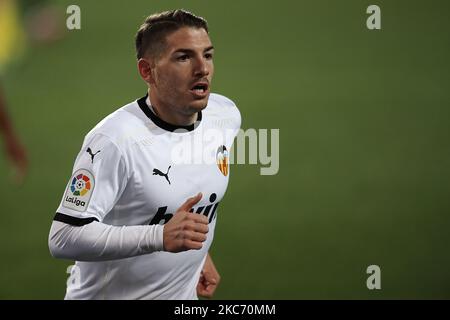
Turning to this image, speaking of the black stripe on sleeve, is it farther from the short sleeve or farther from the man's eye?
the man's eye

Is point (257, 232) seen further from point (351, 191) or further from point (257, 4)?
point (257, 4)

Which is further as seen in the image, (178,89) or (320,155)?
(320,155)

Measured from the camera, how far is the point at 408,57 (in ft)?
22.9

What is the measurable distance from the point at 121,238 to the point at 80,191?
232 millimetres

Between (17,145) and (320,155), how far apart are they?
8.16 feet

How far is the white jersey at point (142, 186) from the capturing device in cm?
301

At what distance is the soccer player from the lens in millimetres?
2969

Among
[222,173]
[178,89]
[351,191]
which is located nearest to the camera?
[178,89]

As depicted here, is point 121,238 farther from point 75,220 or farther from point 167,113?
point 167,113

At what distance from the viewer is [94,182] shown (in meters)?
2.99

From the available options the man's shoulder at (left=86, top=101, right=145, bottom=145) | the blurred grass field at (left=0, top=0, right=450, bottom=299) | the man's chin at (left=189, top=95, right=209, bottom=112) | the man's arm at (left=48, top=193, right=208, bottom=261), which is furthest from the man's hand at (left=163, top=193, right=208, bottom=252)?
the blurred grass field at (left=0, top=0, right=450, bottom=299)

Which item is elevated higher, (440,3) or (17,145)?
(440,3)

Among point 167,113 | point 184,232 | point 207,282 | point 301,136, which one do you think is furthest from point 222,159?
point 301,136

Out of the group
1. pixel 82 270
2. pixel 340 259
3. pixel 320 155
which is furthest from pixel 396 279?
pixel 82 270
